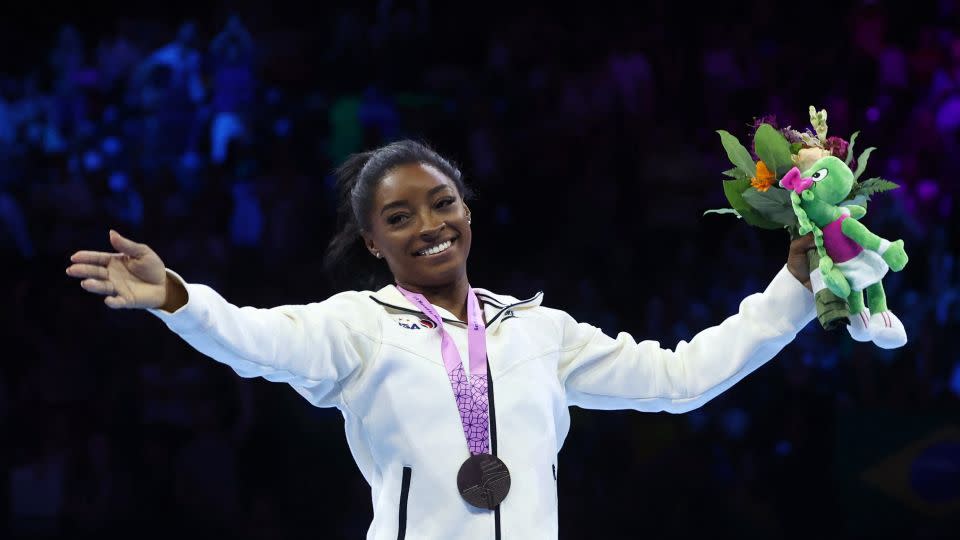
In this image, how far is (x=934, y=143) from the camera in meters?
Answer: 4.49

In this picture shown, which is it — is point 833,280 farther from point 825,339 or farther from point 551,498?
point 825,339

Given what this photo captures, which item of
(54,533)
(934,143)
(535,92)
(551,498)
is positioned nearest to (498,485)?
(551,498)

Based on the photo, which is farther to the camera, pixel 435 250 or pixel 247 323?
pixel 435 250

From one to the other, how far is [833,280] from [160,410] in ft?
9.20

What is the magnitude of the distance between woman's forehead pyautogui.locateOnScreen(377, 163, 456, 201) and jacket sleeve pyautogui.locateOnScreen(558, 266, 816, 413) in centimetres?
40

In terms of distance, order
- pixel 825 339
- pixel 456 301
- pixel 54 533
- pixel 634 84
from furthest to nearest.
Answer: pixel 634 84, pixel 825 339, pixel 54 533, pixel 456 301

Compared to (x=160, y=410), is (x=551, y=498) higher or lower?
lower

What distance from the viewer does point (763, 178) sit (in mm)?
2258

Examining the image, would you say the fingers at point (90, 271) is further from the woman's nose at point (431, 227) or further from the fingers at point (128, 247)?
the woman's nose at point (431, 227)

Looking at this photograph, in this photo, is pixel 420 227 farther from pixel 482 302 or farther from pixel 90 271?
pixel 90 271

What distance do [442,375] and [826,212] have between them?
2.65 feet

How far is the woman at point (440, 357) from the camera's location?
2041mm

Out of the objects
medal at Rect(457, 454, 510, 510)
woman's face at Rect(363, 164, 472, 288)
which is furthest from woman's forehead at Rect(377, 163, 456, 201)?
medal at Rect(457, 454, 510, 510)

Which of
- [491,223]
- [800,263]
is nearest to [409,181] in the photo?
[800,263]
